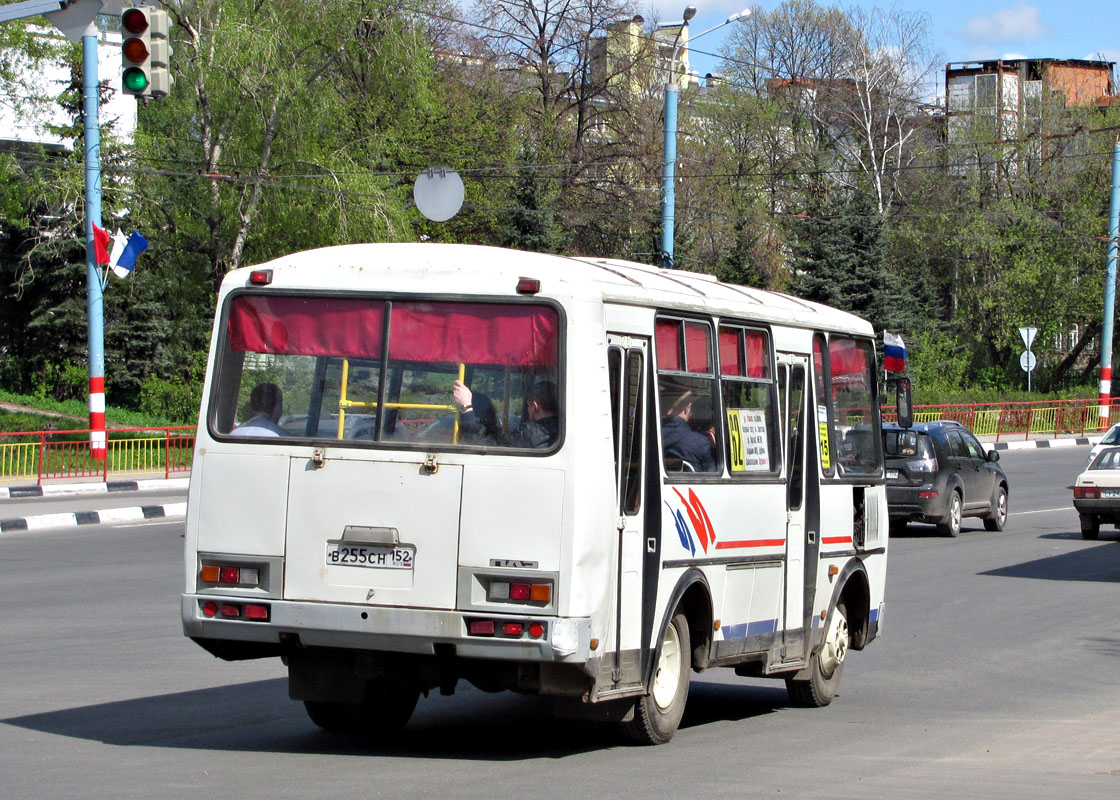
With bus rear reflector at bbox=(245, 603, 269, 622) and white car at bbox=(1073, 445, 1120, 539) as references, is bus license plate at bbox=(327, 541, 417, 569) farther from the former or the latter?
white car at bbox=(1073, 445, 1120, 539)

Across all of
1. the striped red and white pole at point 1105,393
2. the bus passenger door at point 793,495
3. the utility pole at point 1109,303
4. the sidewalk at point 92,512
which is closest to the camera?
the bus passenger door at point 793,495

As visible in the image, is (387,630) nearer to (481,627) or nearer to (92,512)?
(481,627)

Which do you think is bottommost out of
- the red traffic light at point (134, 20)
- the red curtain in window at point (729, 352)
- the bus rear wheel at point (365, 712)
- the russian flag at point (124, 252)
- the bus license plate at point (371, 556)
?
the bus rear wheel at point (365, 712)

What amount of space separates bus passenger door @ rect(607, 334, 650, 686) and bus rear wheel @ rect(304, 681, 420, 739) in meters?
1.29

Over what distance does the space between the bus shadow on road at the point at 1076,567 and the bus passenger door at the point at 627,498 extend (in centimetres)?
1181

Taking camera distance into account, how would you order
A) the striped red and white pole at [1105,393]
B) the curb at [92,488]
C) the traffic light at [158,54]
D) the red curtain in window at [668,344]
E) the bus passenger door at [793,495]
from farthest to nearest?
the striped red and white pole at [1105,393] < the curb at [92,488] < the traffic light at [158,54] < the bus passenger door at [793,495] < the red curtain in window at [668,344]

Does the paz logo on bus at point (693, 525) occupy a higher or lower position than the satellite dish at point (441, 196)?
lower

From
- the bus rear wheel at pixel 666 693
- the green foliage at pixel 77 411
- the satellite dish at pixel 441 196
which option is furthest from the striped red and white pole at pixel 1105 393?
the bus rear wheel at pixel 666 693

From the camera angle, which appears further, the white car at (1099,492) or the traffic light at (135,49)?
the white car at (1099,492)

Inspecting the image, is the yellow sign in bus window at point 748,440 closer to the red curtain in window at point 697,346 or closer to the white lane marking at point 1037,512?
the red curtain in window at point 697,346

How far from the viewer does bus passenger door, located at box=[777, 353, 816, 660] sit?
30.5ft

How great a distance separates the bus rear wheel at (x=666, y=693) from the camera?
780 centimetres

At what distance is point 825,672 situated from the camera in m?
10.1

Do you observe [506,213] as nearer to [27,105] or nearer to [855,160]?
[27,105]
